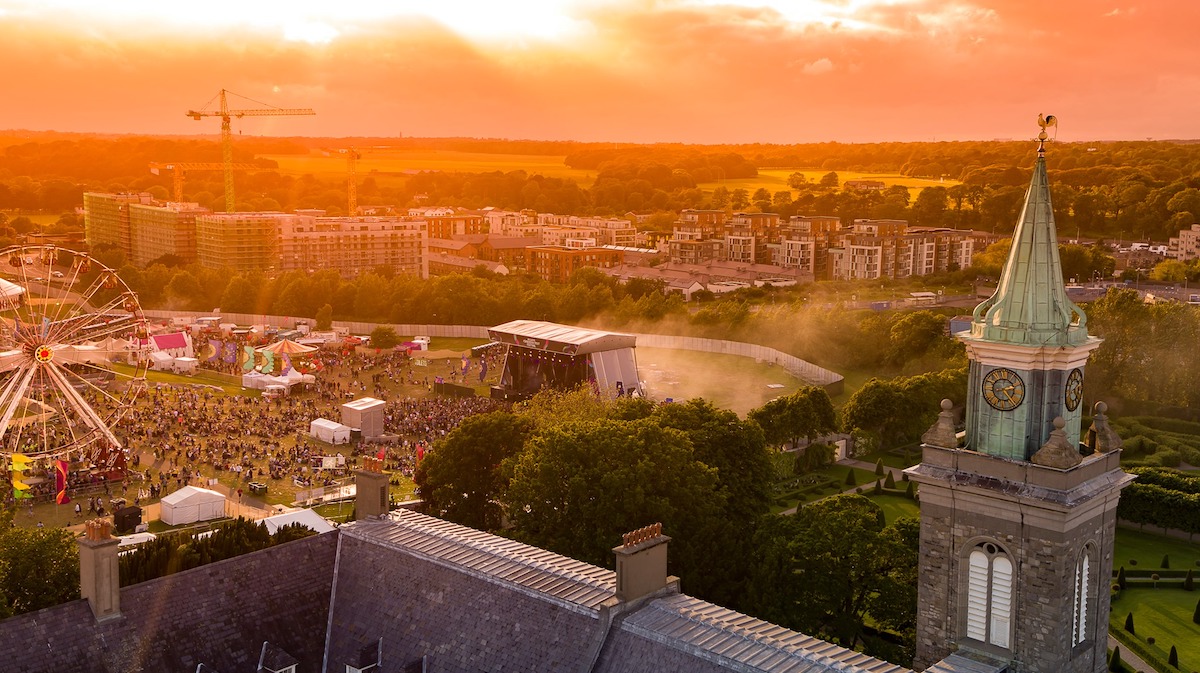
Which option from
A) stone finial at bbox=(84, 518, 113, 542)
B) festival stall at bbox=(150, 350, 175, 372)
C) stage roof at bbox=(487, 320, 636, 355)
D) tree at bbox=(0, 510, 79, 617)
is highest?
stone finial at bbox=(84, 518, 113, 542)

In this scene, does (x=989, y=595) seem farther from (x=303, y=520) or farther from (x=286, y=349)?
(x=286, y=349)

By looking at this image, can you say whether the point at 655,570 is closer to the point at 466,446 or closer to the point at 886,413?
the point at 466,446

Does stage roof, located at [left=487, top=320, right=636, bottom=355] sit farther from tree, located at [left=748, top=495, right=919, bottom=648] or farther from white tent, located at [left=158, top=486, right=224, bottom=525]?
tree, located at [left=748, top=495, right=919, bottom=648]

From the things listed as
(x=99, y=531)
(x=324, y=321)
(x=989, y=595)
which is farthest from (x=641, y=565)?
(x=324, y=321)

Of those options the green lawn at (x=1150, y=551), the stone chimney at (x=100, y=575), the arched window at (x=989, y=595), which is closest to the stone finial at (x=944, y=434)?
the arched window at (x=989, y=595)

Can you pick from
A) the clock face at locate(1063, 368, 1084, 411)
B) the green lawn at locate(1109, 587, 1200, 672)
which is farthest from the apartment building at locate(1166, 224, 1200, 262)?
the clock face at locate(1063, 368, 1084, 411)
